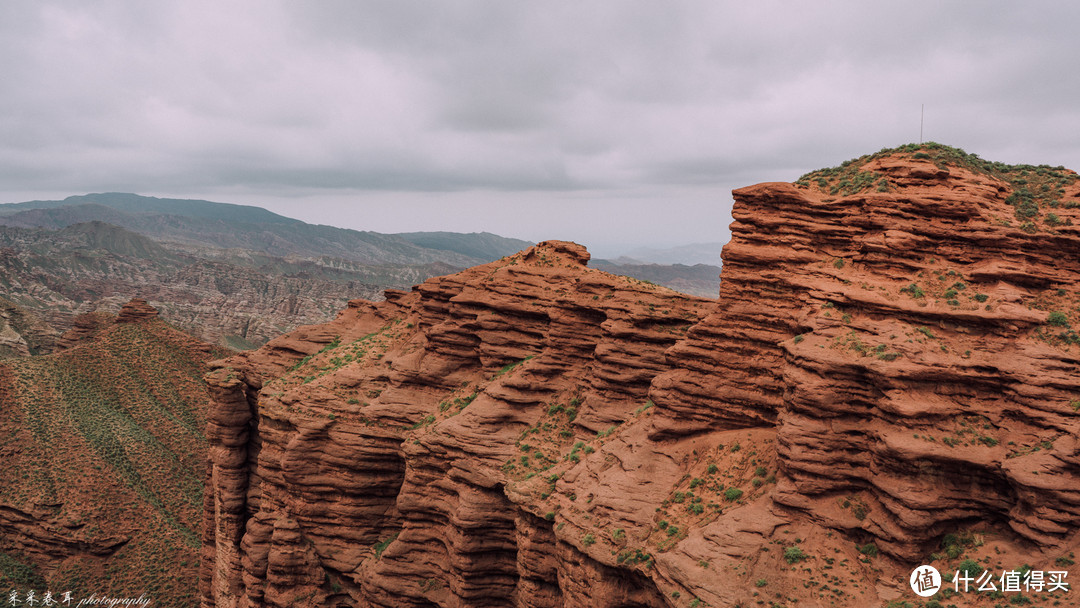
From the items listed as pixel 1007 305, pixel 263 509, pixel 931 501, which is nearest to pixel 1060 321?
pixel 1007 305

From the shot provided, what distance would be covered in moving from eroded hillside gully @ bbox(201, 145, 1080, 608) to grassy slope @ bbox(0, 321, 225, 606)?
24487 mm

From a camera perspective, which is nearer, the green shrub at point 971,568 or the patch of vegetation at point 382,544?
the green shrub at point 971,568

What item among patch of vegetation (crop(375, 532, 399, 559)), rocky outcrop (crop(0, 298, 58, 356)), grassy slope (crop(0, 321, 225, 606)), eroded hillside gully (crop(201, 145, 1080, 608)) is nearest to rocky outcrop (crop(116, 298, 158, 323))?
grassy slope (crop(0, 321, 225, 606))

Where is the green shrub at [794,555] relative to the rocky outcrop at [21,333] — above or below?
above

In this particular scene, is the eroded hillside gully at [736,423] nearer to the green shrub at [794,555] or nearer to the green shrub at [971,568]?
the green shrub at [794,555]

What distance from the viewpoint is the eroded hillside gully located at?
21.1 meters

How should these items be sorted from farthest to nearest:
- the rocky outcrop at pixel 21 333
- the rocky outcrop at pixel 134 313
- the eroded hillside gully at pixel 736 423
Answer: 1. the rocky outcrop at pixel 21 333
2. the rocky outcrop at pixel 134 313
3. the eroded hillside gully at pixel 736 423

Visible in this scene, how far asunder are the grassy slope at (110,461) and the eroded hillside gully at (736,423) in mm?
24487

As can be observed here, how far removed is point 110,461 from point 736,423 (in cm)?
7639

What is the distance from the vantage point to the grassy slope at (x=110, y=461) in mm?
62438

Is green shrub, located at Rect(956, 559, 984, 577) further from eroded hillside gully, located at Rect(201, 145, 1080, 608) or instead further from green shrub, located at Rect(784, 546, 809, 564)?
green shrub, located at Rect(784, 546, 809, 564)

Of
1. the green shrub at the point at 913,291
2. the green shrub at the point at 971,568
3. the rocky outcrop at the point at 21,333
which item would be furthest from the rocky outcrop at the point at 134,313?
the green shrub at the point at 971,568

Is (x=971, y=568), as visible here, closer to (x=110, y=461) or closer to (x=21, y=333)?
(x=110, y=461)

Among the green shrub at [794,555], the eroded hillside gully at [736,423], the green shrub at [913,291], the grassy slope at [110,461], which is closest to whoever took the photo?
the eroded hillside gully at [736,423]
